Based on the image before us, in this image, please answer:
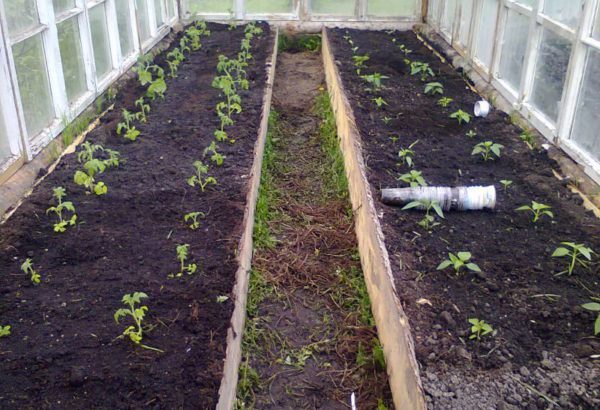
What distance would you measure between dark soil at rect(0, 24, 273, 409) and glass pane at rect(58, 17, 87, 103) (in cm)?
45

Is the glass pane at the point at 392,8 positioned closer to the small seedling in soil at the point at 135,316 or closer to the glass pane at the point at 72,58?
the glass pane at the point at 72,58

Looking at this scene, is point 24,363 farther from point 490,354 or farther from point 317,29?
point 317,29

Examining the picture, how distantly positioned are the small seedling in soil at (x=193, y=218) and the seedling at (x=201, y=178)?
35cm

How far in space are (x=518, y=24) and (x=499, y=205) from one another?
256 cm

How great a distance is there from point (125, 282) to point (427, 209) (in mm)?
1877

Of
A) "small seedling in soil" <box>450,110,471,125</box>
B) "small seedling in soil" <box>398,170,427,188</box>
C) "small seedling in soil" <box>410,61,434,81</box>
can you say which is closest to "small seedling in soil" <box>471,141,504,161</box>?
"small seedling in soil" <box>450,110,471,125</box>

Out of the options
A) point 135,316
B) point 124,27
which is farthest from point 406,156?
point 124,27

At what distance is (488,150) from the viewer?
4.82 meters

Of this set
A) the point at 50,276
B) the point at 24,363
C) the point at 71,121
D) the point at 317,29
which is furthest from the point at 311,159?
the point at 317,29

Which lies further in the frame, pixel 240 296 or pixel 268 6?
pixel 268 6

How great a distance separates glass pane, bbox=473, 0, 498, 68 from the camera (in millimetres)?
6590

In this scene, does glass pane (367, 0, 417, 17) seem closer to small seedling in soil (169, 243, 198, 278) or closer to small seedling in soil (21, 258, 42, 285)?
small seedling in soil (169, 243, 198, 278)

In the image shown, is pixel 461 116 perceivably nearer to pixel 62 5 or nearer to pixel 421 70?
pixel 421 70

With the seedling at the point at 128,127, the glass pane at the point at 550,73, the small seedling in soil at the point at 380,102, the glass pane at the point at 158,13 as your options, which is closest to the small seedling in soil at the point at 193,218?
the seedling at the point at 128,127
